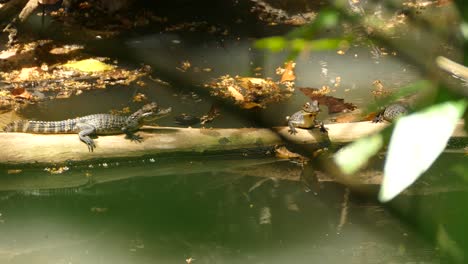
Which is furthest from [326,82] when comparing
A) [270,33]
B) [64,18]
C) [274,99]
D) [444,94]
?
[444,94]

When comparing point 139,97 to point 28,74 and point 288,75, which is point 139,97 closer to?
point 28,74

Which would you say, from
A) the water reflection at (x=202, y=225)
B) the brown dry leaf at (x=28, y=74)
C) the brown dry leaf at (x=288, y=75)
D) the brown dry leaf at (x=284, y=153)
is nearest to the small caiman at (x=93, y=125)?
the water reflection at (x=202, y=225)

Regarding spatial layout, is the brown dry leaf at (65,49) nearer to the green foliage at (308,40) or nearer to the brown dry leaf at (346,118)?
the brown dry leaf at (346,118)

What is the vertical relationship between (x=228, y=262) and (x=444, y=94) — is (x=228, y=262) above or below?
below

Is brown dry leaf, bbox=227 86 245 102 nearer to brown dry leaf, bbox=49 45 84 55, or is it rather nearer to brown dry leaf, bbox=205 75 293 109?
brown dry leaf, bbox=205 75 293 109

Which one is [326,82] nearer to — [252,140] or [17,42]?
[252,140]

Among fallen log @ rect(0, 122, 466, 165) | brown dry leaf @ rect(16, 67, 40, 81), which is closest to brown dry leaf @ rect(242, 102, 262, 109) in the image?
fallen log @ rect(0, 122, 466, 165)
